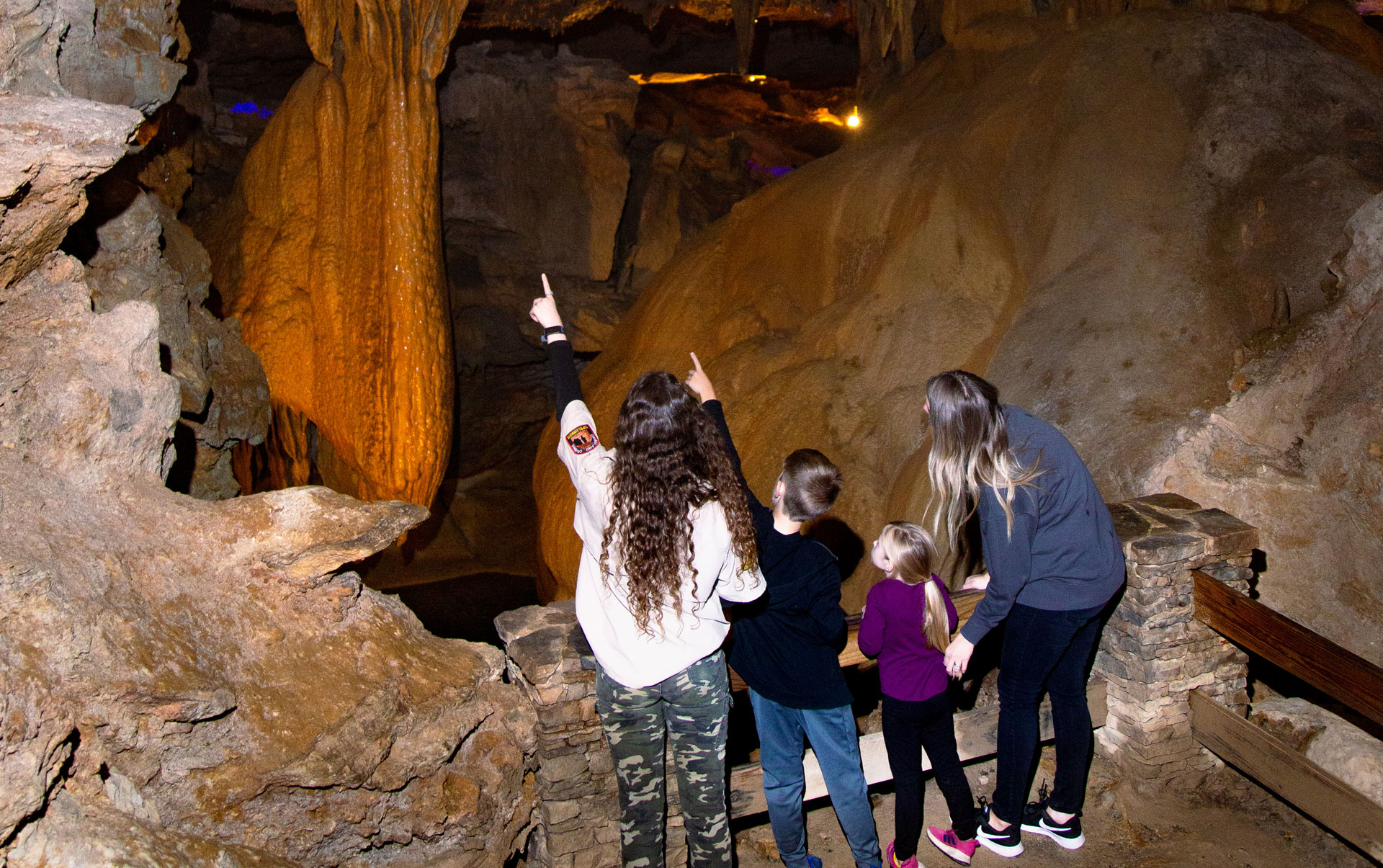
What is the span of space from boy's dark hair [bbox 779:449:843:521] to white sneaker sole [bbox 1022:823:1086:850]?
5.19ft

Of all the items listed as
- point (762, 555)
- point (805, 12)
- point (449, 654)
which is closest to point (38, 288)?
point (449, 654)

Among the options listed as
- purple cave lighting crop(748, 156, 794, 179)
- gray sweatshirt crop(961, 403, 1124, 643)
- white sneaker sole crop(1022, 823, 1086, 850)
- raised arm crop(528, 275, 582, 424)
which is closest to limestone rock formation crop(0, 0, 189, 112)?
raised arm crop(528, 275, 582, 424)

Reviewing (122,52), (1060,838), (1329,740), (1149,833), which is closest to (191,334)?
(122,52)

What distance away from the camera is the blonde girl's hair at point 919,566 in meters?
2.74

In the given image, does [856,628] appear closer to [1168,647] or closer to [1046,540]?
[1046,540]

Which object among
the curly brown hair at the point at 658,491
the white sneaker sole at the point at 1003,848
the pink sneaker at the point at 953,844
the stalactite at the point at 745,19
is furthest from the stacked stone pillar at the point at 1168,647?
the stalactite at the point at 745,19

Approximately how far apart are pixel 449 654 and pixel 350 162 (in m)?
7.38

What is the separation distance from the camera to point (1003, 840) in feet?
10.1

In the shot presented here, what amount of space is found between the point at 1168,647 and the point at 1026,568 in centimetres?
125

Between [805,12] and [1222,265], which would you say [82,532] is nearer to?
[1222,265]

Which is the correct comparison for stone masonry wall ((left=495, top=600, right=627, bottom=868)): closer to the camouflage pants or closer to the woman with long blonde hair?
the camouflage pants

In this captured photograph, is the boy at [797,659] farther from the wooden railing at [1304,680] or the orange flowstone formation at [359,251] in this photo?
the orange flowstone formation at [359,251]

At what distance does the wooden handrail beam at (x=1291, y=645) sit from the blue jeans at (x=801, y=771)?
5.13 feet

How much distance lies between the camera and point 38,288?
3426 mm
